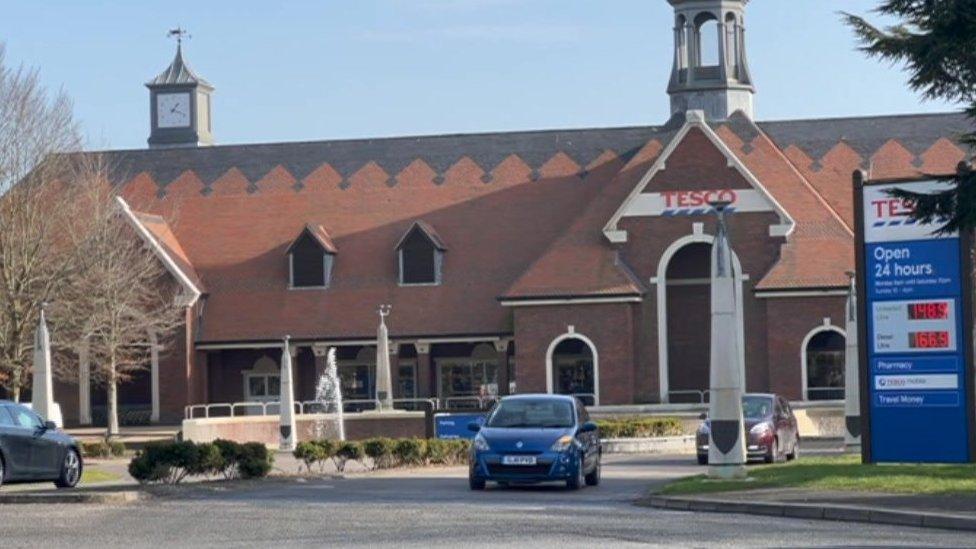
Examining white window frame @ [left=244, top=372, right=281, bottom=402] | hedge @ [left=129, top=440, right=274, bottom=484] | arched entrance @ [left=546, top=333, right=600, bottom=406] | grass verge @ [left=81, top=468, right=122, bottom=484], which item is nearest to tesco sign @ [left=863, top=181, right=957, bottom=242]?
hedge @ [left=129, top=440, right=274, bottom=484]

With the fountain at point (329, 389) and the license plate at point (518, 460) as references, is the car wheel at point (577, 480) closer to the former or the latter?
the license plate at point (518, 460)

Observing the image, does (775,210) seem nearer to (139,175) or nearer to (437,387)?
(437,387)

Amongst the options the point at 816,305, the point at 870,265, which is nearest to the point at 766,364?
the point at 816,305

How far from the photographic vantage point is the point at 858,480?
2641 centimetres

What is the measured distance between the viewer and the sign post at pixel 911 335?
29828 mm

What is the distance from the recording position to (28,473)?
28.3 m

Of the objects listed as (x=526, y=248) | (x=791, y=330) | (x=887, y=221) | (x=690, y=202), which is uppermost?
(x=690, y=202)

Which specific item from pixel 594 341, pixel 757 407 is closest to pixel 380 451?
pixel 757 407

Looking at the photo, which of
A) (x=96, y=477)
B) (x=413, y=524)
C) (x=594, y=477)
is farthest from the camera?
(x=96, y=477)

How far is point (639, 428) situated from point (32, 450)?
2054cm

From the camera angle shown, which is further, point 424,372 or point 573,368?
point 424,372

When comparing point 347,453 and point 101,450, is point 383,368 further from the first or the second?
point 347,453

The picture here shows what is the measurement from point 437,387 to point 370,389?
2.30 m

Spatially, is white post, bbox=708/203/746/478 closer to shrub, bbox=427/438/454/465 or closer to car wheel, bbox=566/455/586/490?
car wheel, bbox=566/455/586/490
